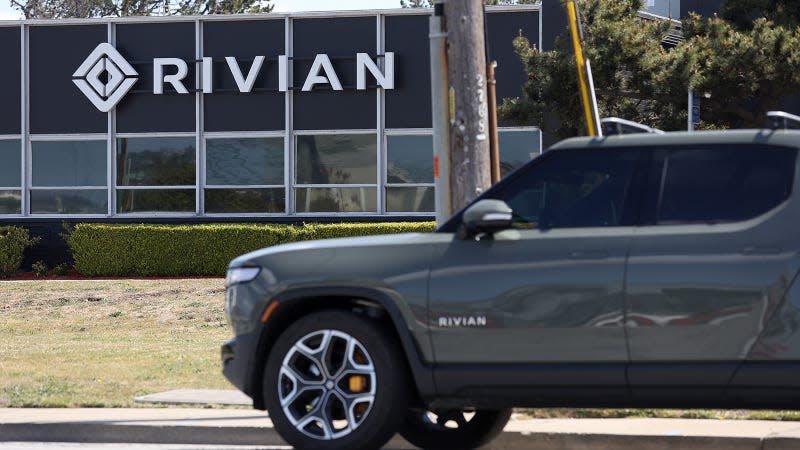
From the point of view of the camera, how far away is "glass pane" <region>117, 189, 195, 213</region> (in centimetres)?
2727

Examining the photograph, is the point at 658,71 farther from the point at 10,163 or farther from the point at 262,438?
the point at 262,438

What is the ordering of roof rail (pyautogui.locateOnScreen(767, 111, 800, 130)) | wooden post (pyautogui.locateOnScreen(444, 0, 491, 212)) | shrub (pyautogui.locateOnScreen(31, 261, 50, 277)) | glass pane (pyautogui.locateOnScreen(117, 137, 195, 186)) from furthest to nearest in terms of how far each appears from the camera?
glass pane (pyautogui.locateOnScreen(117, 137, 195, 186)) → shrub (pyautogui.locateOnScreen(31, 261, 50, 277)) → wooden post (pyautogui.locateOnScreen(444, 0, 491, 212)) → roof rail (pyautogui.locateOnScreen(767, 111, 800, 130))

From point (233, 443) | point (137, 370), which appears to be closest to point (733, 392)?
point (233, 443)

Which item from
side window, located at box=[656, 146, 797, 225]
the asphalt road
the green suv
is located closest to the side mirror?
the green suv

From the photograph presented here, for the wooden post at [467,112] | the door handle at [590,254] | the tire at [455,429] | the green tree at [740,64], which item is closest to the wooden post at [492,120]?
the wooden post at [467,112]

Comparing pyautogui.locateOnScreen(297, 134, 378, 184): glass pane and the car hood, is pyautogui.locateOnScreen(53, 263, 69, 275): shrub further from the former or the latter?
the car hood

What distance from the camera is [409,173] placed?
26.6m

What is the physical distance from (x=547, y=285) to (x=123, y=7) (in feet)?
166

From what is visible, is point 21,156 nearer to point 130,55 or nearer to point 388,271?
point 130,55

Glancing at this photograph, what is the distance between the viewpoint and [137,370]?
12195mm

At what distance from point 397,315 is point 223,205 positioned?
20216 millimetres

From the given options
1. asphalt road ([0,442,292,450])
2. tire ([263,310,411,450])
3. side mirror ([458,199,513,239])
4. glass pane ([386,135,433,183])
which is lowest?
asphalt road ([0,442,292,450])

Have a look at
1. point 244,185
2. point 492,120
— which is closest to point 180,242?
point 244,185

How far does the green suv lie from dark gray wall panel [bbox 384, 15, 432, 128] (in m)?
18.8
